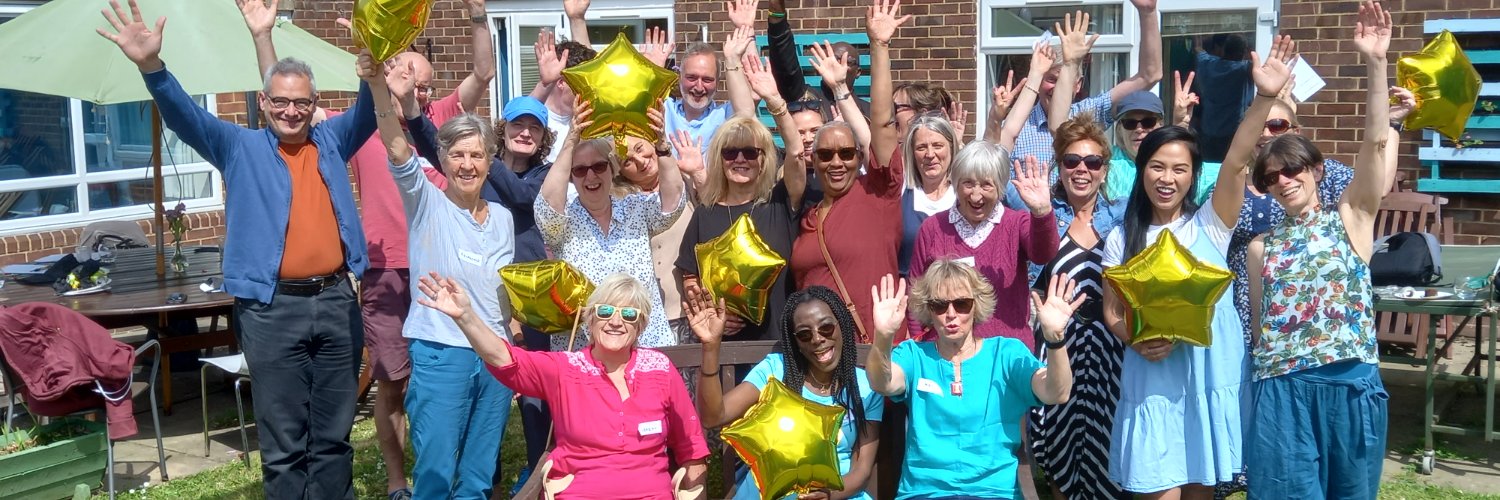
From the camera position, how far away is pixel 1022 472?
12.0 ft

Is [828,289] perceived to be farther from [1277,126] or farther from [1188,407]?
[1277,126]

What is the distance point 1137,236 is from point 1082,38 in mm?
1333

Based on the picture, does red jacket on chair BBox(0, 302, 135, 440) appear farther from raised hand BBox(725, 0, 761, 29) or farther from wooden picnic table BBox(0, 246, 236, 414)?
raised hand BBox(725, 0, 761, 29)

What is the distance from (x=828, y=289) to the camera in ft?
12.3

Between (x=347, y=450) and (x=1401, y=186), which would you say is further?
(x=1401, y=186)

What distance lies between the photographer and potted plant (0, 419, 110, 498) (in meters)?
4.83

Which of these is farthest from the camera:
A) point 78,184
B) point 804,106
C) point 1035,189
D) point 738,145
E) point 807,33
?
point 78,184

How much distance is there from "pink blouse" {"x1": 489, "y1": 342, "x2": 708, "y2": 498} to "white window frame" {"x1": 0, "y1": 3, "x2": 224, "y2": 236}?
6617 mm

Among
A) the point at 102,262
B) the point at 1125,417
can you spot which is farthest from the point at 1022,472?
the point at 102,262

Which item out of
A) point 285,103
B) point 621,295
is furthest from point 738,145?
point 285,103

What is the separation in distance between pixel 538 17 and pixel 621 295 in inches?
300

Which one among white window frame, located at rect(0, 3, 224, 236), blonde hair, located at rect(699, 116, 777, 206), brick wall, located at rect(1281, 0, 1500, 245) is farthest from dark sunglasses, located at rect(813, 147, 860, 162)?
white window frame, located at rect(0, 3, 224, 236)

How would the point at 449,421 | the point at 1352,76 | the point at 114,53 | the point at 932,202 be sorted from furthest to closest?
the point at 1352,76 < the point at 114,53 < the point at 932,202 < the point at 449,421

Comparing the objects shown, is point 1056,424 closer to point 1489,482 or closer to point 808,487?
point 808,487
